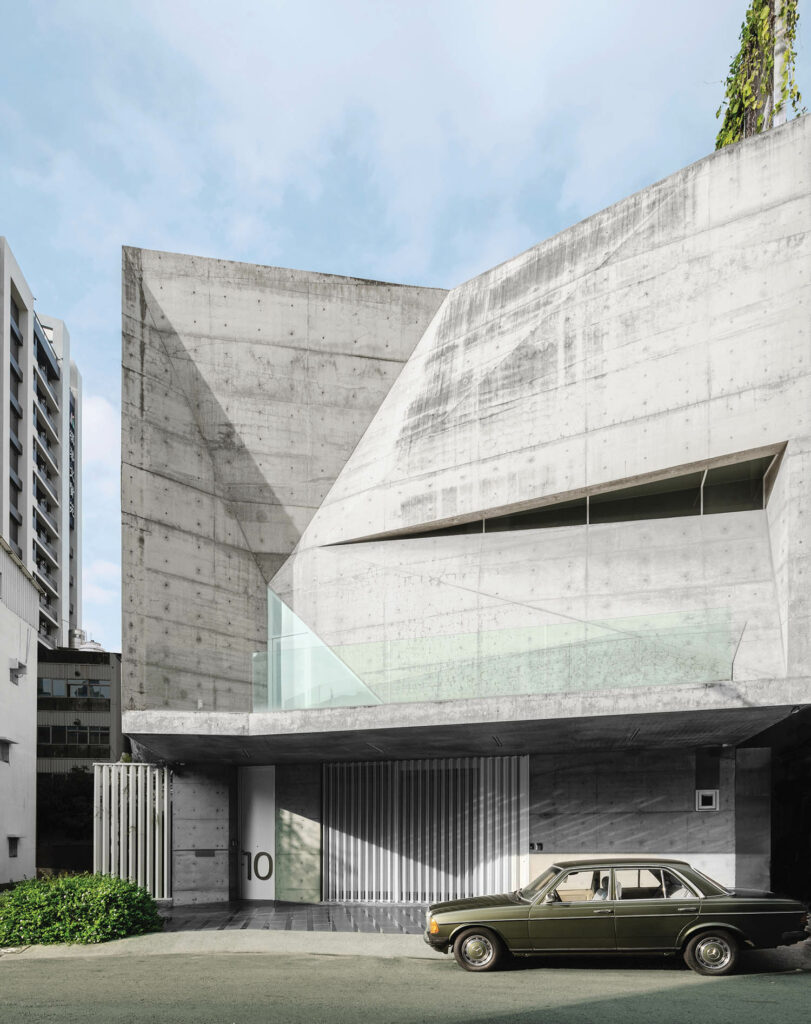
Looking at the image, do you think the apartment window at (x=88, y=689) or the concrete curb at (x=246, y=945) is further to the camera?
the apartment window at (x=88, y=689)

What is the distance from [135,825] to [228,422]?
852 cm

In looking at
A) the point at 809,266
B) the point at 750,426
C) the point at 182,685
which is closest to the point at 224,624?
the point at 182,685

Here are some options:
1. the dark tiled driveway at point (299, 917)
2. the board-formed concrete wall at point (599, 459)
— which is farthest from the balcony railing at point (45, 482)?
the dark tiled driveway at point (299, 917)

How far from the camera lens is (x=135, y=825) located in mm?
18562

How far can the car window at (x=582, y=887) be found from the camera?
435 inches

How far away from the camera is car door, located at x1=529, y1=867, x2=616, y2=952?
35.7 ft

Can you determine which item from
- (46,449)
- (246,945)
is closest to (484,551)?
(246,945)

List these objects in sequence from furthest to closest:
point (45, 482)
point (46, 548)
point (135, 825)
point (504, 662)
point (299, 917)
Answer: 1. point (46, 548)
2. point (45, 482)
3. point (135, 825)
4. point (299, 917)
5. point (504, 662)

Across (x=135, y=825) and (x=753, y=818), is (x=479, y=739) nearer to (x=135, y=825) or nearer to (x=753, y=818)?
(x=753, y=818)

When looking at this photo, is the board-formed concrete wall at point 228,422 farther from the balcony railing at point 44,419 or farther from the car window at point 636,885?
the balcony railing at point 44,419

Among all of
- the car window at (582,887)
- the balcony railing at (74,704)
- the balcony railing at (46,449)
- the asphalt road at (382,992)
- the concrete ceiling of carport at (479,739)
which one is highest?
the balcony railing at (46,449)

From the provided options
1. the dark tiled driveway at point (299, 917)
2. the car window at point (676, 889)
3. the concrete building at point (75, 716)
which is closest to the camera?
the car window at point (676, 889)

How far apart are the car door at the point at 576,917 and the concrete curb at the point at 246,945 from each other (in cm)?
226

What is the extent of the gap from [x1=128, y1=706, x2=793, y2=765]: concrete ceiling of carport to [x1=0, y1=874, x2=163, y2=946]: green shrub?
2429 mm
